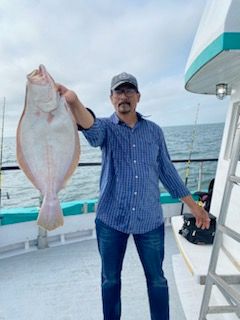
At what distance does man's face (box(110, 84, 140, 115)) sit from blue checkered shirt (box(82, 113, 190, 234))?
82 millimetres

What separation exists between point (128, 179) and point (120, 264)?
1.74 ft

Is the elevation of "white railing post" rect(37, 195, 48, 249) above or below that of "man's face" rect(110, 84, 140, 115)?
below

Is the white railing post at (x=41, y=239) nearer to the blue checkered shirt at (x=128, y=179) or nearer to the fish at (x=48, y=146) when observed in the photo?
the blue checkered shirt at (x=128, y=179)

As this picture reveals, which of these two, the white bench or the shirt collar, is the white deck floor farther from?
the shirt collar

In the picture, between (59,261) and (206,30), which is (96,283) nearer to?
(59,261)

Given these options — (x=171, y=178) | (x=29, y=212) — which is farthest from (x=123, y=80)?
(x=29, y=212)

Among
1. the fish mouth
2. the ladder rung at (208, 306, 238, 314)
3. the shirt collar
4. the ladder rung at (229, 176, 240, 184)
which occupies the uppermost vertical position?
the fish mouth

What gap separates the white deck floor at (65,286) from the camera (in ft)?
7.62

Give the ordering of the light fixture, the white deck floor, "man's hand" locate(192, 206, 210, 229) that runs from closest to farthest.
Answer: "man's hand" locate(192, 206, 210, 229) → the white deck floor → the light fixture

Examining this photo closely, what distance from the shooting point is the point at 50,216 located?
3.54ft

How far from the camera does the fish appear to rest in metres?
1.06

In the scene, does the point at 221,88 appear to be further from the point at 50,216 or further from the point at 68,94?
the point at 50,216

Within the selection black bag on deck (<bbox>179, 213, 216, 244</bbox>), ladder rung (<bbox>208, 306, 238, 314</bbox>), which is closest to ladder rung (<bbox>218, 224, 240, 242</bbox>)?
ladder rung (<bbox>208, 306, 238, 314</bbox>)

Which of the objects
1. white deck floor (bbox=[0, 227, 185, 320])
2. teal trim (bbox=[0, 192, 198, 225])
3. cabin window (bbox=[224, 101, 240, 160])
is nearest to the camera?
white deck floor (bbox=[0, 227, 185, 320])
